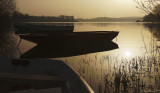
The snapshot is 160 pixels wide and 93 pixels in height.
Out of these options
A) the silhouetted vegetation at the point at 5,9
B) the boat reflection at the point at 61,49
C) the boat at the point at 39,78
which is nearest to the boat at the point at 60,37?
the boat reflection at the point at 61,49

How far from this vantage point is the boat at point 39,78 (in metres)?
3.32

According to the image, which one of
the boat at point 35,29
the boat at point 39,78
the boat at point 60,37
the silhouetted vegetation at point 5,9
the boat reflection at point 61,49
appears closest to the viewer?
the boat at point 39,78

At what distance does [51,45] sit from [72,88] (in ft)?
37.6

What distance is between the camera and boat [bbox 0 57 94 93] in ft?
10.9

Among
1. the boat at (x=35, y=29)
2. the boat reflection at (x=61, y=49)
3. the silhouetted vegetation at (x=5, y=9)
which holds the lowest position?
the boat reflection at (x=61, y=49)

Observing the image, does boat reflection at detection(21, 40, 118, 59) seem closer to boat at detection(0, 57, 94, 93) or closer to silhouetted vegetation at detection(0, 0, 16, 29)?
boat at detection(0, 57, 94, 93)

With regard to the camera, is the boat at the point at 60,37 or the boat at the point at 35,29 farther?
the boat at the point at 35,29

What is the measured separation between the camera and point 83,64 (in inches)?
400

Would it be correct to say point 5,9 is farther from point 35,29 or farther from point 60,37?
point 60,37

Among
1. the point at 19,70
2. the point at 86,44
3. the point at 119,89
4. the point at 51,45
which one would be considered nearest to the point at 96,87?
the point at 119,89

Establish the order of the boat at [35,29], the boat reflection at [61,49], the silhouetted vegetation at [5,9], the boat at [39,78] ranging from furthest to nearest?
the silhouetted vegetation at [5,9] → the boat at [35,29] → the boat reflection at [61,49] → the boat at [39,78]

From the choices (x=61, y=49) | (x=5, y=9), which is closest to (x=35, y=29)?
(x=61, y=49)

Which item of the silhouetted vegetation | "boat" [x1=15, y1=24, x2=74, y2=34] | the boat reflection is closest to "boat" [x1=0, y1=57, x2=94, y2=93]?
the boat reflection

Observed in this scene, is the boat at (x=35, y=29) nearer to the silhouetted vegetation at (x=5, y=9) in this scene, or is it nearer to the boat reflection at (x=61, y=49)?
the boat reflection at (x=61, y=49)
